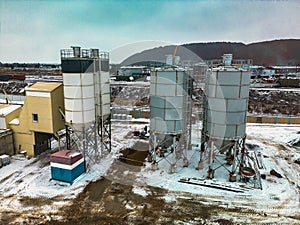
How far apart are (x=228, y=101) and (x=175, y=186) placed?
6523mm

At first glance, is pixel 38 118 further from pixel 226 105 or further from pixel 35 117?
pixel 226 105

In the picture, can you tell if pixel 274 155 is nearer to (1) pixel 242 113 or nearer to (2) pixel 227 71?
(1) pixel 242 113

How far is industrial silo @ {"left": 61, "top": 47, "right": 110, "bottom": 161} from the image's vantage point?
1555 cm

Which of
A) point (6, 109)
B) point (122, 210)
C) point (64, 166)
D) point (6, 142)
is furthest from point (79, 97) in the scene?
point (6, 109)

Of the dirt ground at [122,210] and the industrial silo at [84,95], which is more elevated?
the industrial silo at [84,95]

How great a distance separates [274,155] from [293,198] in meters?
7.06

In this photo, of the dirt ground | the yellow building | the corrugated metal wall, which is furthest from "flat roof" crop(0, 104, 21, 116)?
the dirt ground

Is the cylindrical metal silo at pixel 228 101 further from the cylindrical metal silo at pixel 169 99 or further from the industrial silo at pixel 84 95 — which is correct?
the industrial silo at pixel 84 95

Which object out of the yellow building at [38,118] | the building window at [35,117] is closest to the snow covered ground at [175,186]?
the yellow building at [38,118]

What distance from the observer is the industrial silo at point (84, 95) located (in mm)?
15555

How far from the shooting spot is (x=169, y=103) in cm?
1530

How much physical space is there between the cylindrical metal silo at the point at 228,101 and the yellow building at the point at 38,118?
38.2 ft

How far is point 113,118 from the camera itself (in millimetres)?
30797

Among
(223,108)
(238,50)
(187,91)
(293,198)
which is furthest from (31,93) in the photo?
(238,50)
